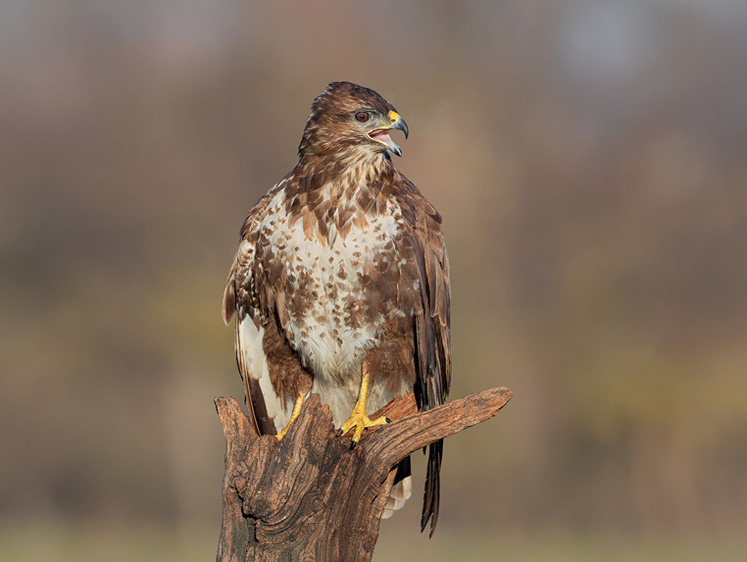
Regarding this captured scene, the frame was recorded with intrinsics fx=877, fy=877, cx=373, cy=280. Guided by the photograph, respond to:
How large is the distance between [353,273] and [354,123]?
0.81m

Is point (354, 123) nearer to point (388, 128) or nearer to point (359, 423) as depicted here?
point (388, 128)

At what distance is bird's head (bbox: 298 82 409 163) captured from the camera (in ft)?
15.3

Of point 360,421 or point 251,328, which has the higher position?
point 251,328

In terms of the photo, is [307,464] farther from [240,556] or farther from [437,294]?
[437,294]

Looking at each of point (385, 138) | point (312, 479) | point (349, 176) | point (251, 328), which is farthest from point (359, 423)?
point (385, 138)

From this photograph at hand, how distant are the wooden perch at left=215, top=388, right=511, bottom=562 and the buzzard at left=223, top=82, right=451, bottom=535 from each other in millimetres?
316

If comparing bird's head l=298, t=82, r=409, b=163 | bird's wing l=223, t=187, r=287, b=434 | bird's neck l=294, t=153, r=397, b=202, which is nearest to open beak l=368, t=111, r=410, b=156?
bird's head l=298, t=82, r=409, b=163

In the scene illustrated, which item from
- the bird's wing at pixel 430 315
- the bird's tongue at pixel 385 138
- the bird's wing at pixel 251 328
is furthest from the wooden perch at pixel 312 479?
the bird's tongue at pixel 385 138

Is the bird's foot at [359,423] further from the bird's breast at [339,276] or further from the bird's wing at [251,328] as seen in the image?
the bird's wing at [251,328]

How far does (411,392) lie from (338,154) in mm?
1420

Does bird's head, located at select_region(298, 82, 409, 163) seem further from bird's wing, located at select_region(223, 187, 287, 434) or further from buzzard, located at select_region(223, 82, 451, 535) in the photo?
bird's wing, located at select_region(223, 187, 287, 434)

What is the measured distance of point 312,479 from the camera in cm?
396

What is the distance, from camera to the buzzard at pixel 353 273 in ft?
15.2

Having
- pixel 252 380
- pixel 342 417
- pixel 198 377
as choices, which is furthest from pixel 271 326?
Result: pixel 198 377
